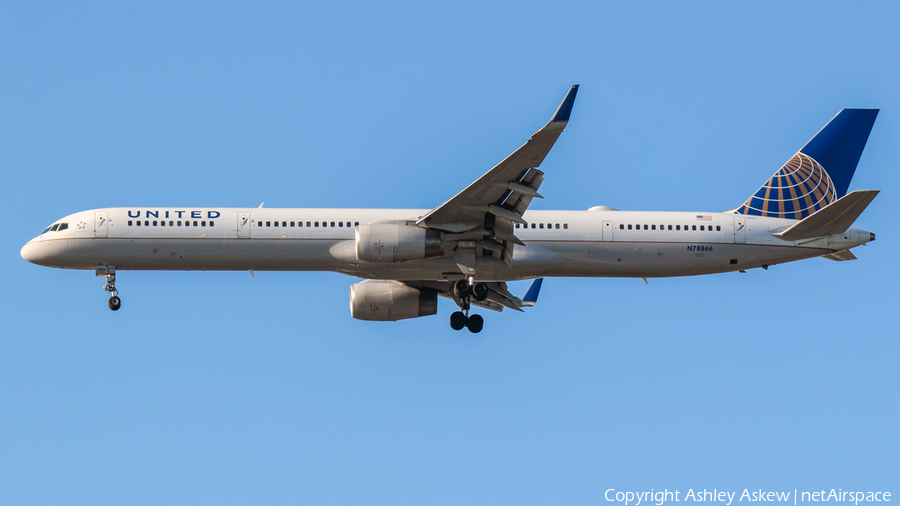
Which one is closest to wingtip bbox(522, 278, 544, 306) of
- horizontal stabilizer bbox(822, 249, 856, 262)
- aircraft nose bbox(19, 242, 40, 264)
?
horizontal stabilizer bbox(822, 249, 856, 262)

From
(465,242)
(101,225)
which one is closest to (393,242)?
(465,242)

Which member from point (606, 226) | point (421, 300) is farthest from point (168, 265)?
point (606, 226)

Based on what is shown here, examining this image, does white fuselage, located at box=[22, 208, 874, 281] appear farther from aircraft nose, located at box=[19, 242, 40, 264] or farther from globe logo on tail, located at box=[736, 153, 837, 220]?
globe logo on tail, located at box=[736, 153, 837, 220]

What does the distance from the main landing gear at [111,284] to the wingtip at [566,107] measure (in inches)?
724

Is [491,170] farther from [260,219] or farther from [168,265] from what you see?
[168,265]

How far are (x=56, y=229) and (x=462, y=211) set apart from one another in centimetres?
1562

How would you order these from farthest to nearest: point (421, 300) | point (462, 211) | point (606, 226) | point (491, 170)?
point (421, 300)
point (606, 226)
point (462, 211)
point (491, 170)

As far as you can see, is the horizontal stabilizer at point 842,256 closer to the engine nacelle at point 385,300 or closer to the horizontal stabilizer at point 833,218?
the horizontal stabilizer at point 833,218

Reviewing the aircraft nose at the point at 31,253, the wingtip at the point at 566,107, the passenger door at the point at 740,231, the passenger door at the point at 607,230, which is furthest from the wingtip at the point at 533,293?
the aircraft nose at the point at 31,253

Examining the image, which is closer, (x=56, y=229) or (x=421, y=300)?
(x=56, y=229)

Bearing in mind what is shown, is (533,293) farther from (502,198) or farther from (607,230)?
(502,198)

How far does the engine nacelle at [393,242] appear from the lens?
37.3 meters

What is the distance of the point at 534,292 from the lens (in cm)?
4669

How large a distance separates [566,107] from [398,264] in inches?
386
